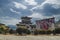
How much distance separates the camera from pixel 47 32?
11.0 meters

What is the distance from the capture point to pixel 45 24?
1093 cm

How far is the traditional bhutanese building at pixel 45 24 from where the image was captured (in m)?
10.6

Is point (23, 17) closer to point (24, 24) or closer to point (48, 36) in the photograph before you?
point (24, 24)

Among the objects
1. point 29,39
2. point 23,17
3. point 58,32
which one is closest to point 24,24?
point 23,17

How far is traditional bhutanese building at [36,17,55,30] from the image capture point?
10.6 meters

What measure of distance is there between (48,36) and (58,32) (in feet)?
2.02

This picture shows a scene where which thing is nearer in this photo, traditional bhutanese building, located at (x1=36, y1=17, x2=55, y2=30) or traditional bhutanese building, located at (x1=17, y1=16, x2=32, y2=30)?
traditional bhutanese building, located at (x1=36, y1=17, x2=55, y2=30)

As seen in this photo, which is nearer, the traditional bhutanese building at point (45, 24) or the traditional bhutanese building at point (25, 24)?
the traditional bhutanese building at point (45, 24)

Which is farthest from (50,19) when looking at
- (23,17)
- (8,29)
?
(8,29)

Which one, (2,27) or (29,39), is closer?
(29,39)

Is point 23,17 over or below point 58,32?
over

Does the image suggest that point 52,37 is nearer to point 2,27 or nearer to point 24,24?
point 24,24

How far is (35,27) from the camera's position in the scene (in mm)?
10820

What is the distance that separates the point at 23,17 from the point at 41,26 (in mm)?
1262
